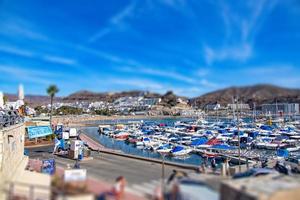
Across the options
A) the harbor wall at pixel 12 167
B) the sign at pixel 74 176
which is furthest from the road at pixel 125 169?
the sign at pixel 74 176

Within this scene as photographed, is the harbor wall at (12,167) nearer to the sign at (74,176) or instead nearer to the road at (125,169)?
the sign at (74,176)

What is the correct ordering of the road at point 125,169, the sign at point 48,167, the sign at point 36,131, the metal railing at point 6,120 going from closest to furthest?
the road at point 125,169 → the metal railing at point 6,120 → the sign at point 48,167 → the sign at point 36,131

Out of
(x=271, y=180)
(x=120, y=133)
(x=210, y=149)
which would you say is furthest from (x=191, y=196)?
(x=120, y=133)

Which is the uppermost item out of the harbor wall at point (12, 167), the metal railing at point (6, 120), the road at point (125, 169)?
the metal railing at point (6, 120)

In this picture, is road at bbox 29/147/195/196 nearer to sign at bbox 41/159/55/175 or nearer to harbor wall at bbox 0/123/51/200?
sign at bbox 41/159/55/175

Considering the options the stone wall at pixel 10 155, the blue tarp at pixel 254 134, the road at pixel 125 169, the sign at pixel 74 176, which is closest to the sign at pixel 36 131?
the road at pixel 125 169

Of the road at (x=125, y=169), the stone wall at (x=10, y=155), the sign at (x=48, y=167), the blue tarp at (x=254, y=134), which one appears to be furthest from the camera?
the blue tarp at (x=254, y=134)

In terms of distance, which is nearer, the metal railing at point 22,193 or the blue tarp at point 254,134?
the metal railing at point 22,193

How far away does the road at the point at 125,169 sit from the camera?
21.5 metres

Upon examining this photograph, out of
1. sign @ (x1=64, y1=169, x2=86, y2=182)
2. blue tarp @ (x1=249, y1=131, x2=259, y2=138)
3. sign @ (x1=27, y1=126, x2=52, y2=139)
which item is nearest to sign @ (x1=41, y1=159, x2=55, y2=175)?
sign @ (x1=64, y1=169, x2=86, y2=182)

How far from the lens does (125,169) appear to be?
27.0 metres

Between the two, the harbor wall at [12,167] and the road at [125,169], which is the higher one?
the harbor wall at [12,167]

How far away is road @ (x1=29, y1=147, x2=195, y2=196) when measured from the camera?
2151 centimetres

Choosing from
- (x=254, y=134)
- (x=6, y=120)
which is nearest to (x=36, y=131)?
(x=6, y=120)
